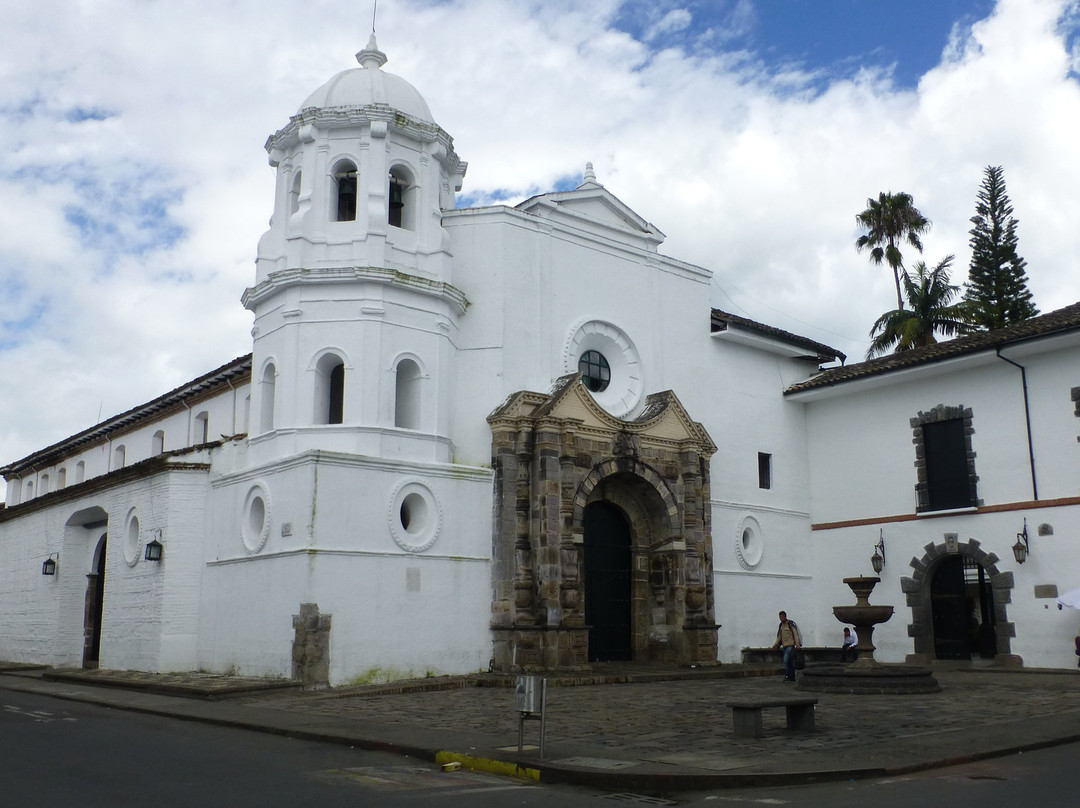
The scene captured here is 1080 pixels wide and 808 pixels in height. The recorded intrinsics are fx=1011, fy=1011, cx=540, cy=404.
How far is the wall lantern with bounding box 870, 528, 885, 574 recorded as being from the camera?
80.8 ft

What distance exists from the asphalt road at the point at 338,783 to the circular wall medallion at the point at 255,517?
7.96 meters

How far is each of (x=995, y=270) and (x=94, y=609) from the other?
3278 centimetres

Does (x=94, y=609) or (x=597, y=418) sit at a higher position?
(x=597, y=418)

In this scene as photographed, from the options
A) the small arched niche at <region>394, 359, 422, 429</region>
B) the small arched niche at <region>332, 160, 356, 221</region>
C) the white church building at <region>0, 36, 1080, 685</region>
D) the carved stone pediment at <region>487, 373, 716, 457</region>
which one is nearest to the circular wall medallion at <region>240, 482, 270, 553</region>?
Result: the white church building at <region>0, 36, 1080, 685</region>

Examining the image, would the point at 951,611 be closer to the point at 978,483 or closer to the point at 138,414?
the point at 978,483

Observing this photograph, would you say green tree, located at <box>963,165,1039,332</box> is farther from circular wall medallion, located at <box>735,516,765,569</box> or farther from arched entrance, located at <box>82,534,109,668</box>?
arched entrance, located at <box>82,534,109,668</box>

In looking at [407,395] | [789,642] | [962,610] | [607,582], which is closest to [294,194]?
[407,395]

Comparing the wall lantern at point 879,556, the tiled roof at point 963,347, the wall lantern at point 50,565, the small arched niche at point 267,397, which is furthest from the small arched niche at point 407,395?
the wall lantern at point 50,565

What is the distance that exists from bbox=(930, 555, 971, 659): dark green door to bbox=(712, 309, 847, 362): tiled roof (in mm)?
7091

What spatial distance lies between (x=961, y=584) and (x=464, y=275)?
44.3ft

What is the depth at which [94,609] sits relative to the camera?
26.0 m

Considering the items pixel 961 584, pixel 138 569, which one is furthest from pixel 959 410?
pixel 138 569

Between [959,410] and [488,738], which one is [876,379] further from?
[488,738]

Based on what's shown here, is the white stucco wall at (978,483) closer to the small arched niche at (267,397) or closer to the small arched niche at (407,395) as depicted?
the small arched niche at (407,395)
